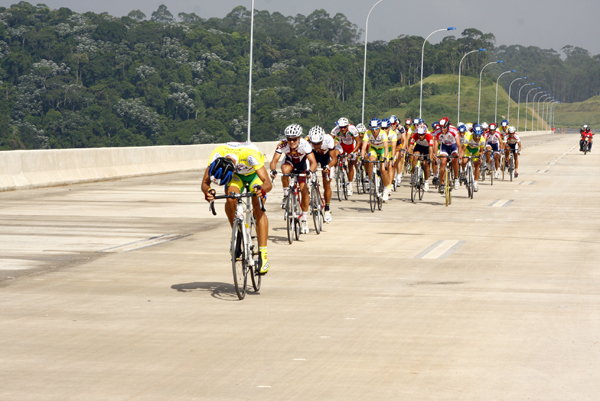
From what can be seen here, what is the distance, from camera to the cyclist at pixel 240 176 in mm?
9336

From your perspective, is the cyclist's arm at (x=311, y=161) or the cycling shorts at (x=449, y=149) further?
the cycling shorts at (x=449, y=149)

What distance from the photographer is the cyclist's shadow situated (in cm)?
942

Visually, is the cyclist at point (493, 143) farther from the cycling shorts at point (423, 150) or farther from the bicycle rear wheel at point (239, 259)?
the bicycle rear wheel at point (239, 259)

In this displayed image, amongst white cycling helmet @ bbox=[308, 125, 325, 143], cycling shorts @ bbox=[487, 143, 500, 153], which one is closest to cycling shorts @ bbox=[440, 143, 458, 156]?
white cycling helmet @ bbox=[308, 125, 325, 143]

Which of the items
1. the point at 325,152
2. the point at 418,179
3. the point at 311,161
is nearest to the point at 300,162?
the point at 311,161

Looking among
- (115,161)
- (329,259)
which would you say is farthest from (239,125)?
(329,259)

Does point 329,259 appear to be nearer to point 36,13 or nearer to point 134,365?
point 134,365

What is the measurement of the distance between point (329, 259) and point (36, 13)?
15113cm

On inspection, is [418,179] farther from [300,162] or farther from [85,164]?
[85,164]

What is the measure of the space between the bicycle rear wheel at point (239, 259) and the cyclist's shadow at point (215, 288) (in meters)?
0.13

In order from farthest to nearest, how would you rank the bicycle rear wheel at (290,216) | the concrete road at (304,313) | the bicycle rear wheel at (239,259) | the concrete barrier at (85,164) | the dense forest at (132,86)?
the dense forest at (132,86)
the concrete barrier at (85,164)
the bicycle rear wheel at (290,216)
the bicycle rear wheel at (239,259)
the concrete road at (304,313)

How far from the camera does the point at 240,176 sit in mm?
9727

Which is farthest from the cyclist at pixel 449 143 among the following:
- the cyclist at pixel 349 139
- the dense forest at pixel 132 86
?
the dense forest at pixel 132 86

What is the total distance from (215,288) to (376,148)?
10851 millimetres
